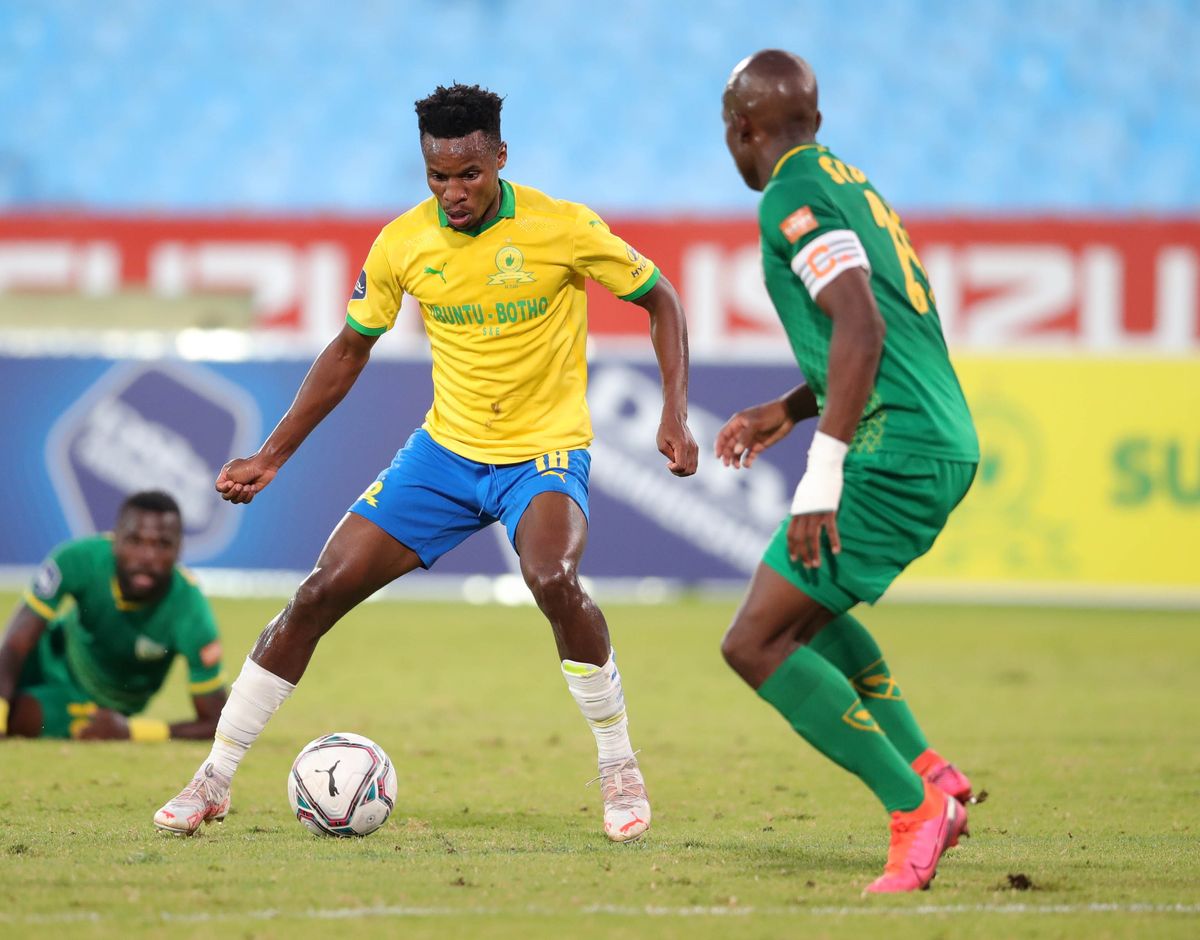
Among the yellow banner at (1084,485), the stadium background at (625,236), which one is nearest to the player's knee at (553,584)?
the stadium background at (625,236)

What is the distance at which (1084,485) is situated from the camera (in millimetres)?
12328

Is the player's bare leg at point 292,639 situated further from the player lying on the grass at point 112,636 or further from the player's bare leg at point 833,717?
the player lying on the grass at point 112,636

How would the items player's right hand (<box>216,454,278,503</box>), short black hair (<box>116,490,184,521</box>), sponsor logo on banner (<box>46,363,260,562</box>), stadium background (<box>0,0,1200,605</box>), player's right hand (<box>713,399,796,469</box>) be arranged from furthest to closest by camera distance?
1. sponsor logo on banner (<box>46,363,260,562</box>)
2. stadium background (<box>0,0,1200,605</box>)
3. short black hair (<box>116,490,184,521</box>)
4. player's right hand (<box>216,454,278,503</box>)
5. player's right hand (<box>713,399,796,469</box>)

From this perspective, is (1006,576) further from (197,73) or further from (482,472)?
(197,73)

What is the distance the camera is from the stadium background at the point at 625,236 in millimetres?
12406

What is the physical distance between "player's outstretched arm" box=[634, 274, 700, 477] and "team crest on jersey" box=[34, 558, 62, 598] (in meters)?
3.09

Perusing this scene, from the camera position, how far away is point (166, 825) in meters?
4.78

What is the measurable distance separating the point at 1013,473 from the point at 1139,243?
443 cm

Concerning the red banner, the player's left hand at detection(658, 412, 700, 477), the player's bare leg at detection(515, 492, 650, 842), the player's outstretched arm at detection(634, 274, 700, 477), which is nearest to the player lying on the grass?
the player's bare leg at detection(515, 492, 650, 842)

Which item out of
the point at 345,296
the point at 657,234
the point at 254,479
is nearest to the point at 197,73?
the point at 345,296

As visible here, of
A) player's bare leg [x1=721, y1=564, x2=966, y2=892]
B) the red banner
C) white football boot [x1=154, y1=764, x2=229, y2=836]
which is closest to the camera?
player's bare leg [x1=721, y1=564, x2=966, y2=892]

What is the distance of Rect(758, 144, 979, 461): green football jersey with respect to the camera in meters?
4.05

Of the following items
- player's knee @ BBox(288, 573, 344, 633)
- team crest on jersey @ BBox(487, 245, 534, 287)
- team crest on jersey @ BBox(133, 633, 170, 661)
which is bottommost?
team crest on jersey @ BBox(133, 633, 170, 661)

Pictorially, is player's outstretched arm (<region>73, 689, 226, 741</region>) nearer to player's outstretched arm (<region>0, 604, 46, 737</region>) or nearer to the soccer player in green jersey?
player's outstretched arm (<region>0, 604, 46, 737</region>)
